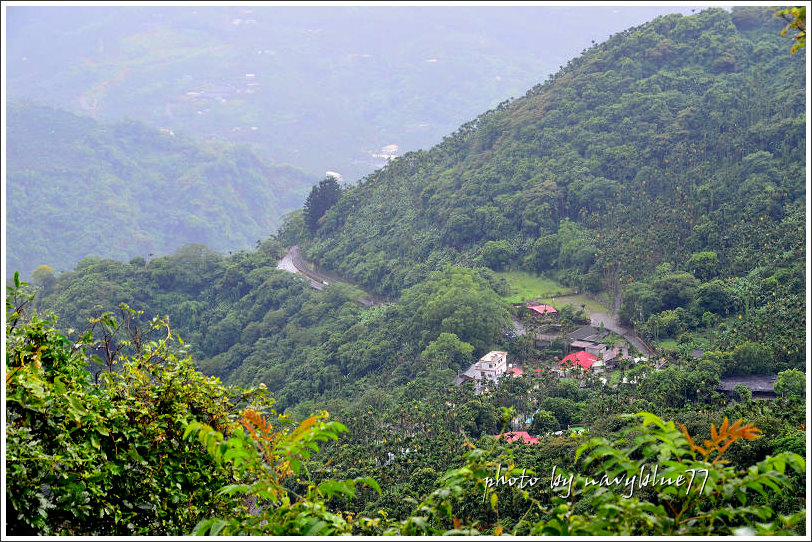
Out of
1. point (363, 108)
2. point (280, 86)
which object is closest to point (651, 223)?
point (363, 108)

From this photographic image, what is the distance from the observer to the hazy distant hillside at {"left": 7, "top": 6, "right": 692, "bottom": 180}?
119 m

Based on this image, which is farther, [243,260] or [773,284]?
[243,260]

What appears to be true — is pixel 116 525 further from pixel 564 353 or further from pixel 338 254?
pixel 338 254

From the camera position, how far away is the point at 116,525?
468 centimetres

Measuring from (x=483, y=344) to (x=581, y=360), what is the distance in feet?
9.65

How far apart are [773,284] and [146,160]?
79.2 metres

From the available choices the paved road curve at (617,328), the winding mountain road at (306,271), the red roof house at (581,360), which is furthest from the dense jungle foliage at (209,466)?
the winding mountain road at (306,271)

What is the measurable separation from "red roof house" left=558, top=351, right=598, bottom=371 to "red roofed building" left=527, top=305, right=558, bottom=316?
119 inches

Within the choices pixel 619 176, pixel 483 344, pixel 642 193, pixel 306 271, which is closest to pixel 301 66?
pixel 306 271

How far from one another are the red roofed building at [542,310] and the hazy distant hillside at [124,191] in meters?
55.1

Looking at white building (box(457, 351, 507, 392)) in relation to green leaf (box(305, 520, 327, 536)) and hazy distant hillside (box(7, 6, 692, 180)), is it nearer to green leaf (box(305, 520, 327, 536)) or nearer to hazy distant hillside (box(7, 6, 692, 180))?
green leaf (box(305, 520, 327, 536))

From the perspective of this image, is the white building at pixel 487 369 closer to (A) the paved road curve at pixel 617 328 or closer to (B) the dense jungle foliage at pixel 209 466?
(A) the paved road curve at pixel 617 328

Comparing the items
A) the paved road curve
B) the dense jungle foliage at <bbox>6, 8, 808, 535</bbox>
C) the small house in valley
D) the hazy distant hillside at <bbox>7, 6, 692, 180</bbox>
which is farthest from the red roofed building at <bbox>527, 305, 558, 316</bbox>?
the hazy distant hillside at <bbox>7, 6, 692, 180</bbox>

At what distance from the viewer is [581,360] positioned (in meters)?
19.1
